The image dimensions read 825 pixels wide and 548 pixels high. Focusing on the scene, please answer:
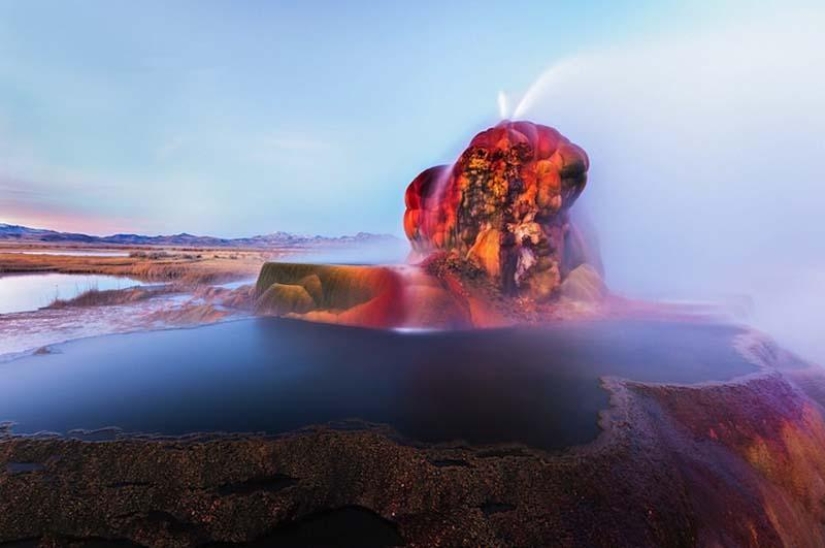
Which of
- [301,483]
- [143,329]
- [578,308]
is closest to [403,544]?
[301,483]

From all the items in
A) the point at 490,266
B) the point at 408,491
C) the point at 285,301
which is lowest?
the point at 408,491

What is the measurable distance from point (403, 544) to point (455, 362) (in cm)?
Answer: 770

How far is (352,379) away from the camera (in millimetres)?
11070

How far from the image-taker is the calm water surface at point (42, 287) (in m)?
22.2

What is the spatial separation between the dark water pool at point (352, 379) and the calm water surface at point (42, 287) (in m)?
12.6

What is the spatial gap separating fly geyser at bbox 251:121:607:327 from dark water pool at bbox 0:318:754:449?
211cm

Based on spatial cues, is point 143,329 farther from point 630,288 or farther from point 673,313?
point 630,288

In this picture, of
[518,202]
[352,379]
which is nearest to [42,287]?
[352,379]

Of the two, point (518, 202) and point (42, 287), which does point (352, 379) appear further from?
point (42, 287)

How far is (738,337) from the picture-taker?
54.8 feet

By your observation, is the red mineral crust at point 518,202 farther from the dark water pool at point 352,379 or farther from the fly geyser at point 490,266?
the dark water pool at point 352,379

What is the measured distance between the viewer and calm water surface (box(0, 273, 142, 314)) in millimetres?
22172

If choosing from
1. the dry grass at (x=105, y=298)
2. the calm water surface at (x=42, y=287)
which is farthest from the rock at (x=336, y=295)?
the calm water surface at (x=42, y=287)

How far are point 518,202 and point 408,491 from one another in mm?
17523
